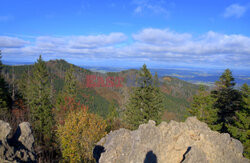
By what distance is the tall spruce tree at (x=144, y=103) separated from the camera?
2764cm

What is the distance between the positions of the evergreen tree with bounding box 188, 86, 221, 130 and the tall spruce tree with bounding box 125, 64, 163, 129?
20.9ft

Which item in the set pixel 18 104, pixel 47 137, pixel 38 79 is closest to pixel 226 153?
pixel 47 137

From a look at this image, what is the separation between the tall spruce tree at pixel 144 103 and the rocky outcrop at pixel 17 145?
20.1 metres

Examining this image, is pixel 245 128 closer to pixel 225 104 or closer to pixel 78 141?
pixel 225 104

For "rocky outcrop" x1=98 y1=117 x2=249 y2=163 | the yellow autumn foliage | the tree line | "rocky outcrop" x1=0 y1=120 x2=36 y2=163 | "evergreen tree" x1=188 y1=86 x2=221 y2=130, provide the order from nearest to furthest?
"rocky outcrop" x1=0 y1=120 x2=36 y2=163
"rocky outcrop" x1=98 y1=117 x2=249 y2=163
the yellow autumn foliage
the tree line
"evergreen tree" x1=188 y1=86 x2=221 y2=130

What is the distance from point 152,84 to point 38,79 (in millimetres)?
27081

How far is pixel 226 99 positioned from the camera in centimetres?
2391

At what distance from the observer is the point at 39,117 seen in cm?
2980

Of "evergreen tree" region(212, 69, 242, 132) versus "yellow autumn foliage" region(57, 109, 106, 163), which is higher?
"evergreen tree" region(212, 69, 242, 132)

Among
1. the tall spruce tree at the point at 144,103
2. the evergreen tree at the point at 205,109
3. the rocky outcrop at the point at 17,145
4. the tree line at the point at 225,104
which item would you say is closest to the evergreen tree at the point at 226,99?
the tree line at the point at 225,104

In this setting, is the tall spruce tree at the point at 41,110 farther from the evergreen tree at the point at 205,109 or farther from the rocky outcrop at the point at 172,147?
the evergreen tree at the point at 205,109

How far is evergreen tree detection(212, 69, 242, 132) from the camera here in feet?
75.0

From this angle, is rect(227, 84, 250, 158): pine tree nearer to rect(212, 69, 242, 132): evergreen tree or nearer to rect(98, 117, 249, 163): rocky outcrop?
rect(212, 69, 242, 132): evergreen tree

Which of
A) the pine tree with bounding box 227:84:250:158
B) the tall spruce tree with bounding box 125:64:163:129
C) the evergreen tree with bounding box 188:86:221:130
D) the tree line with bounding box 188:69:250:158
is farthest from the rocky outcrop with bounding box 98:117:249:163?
the tall spruce tree with bounding box 125:64:163:129
